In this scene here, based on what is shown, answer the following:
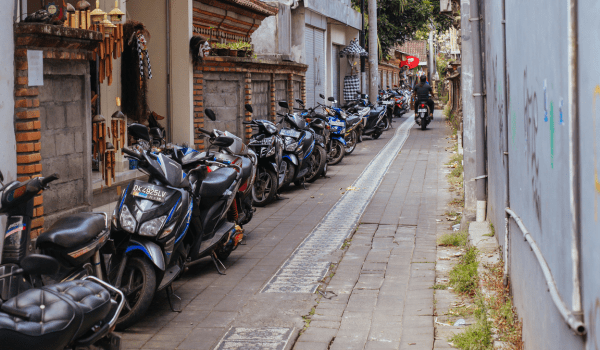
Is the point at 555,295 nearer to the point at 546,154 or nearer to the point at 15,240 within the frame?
the point at 546,154

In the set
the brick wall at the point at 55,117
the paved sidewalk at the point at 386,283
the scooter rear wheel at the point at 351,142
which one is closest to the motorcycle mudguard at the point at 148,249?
the paved sidewalk at the point at 386,283

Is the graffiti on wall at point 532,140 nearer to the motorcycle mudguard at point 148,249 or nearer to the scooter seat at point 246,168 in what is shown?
the motorcycle mudguard at point 148,249

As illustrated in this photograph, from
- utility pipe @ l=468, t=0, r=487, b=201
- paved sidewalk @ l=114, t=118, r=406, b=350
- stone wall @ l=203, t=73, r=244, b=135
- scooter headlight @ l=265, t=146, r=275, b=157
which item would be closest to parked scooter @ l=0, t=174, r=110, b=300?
paved sidewalk @ l=114, t=118, r=406, b=350

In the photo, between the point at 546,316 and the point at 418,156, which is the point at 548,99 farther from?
the point at 418,156

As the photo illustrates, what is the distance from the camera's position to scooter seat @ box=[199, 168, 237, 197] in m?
6.28

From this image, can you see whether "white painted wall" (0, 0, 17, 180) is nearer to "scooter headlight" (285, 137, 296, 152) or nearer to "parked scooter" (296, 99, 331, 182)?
"scooter headlight" (285, 137, 296, 152)

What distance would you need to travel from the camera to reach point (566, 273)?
2.88m

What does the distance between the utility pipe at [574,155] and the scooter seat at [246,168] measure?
5.29 m

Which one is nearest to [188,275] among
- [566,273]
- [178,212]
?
[178,212]

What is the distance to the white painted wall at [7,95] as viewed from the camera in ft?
18.3

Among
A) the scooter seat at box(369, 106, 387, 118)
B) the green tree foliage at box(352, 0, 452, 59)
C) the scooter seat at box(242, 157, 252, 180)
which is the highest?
the green tree foliage at box(352, 0, 452, 59)

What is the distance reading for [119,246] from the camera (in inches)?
204

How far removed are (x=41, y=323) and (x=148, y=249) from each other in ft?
6.94

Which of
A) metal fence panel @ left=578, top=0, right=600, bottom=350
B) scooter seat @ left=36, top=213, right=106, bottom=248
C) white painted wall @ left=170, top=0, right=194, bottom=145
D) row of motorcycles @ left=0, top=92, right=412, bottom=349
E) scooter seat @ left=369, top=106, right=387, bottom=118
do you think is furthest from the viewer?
scooter seat @ left=369, top=106, right=387, bottom=118
